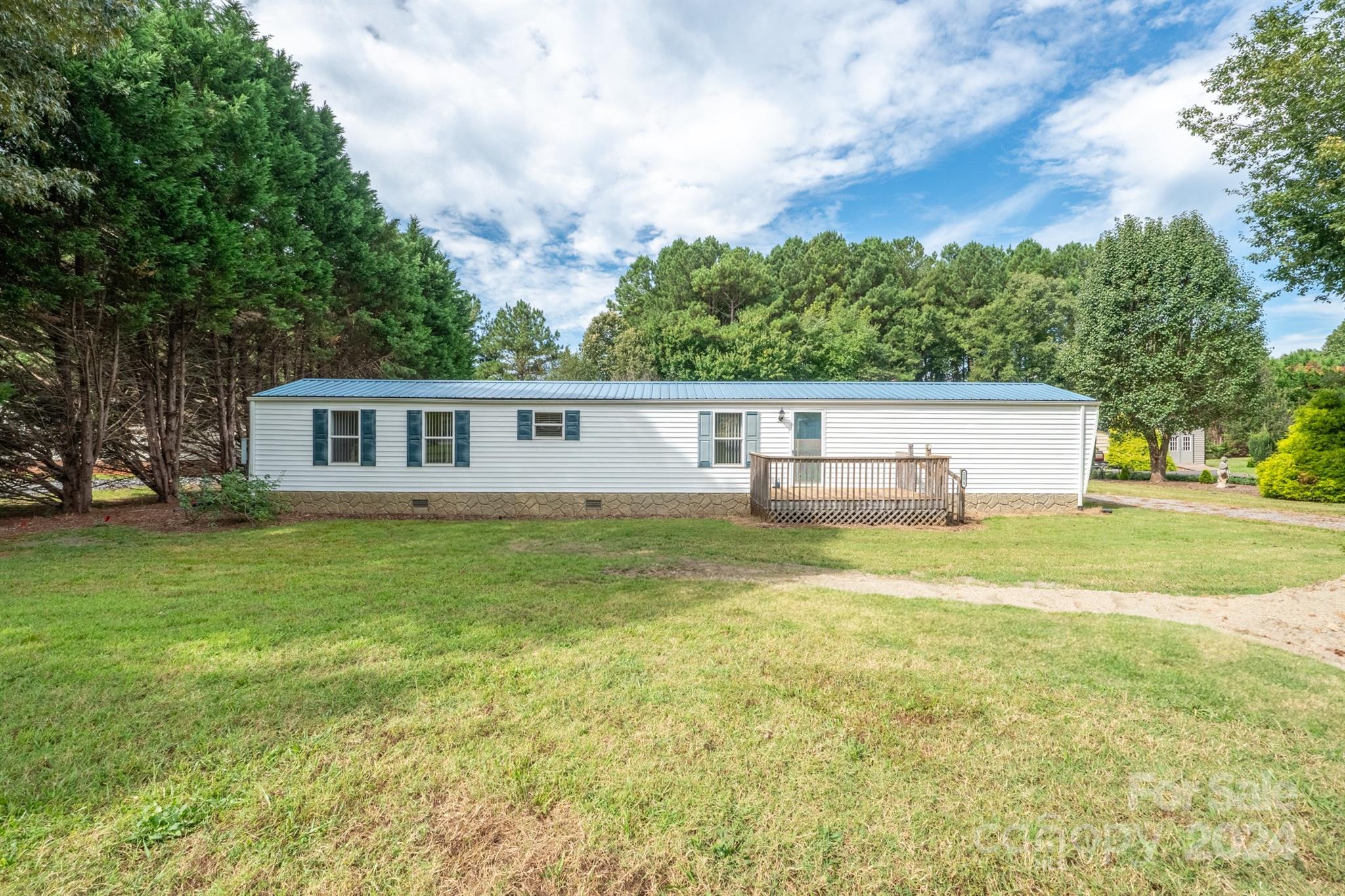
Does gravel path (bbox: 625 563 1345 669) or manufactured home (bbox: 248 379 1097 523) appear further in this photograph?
manufactured home (bbox: 248 379 1097 523)

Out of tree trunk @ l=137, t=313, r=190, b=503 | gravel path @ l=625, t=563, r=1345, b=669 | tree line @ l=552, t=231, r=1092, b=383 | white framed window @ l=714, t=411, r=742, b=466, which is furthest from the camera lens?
tree line @ l=552, t=231, r=1092, b=383

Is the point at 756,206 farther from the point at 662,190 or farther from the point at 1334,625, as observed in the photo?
the point at 1334,625

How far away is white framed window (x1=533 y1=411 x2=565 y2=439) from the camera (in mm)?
11969

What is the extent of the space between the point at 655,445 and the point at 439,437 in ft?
16.1

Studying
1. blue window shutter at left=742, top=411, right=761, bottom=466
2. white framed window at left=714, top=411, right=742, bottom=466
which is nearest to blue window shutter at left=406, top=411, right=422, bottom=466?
white framed window at left=714, top=411, right=742, bottom=466

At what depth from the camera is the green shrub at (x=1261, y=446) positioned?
1108 inches

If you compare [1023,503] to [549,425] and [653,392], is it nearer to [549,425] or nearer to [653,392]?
[653,392]

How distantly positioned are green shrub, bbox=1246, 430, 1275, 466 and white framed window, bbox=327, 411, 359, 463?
4053cm

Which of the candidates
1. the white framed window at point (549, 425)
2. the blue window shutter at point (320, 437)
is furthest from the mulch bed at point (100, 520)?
the white framed window at point (549, 425)

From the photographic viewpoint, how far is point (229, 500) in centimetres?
980

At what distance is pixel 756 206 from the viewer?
29.3 meters

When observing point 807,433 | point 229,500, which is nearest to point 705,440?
point 807,433

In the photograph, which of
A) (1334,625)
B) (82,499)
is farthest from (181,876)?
(82,499)

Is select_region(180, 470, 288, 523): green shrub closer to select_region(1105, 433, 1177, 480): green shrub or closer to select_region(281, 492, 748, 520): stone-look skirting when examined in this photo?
select_region(281, 492, 748, 520): stone-look skirting
